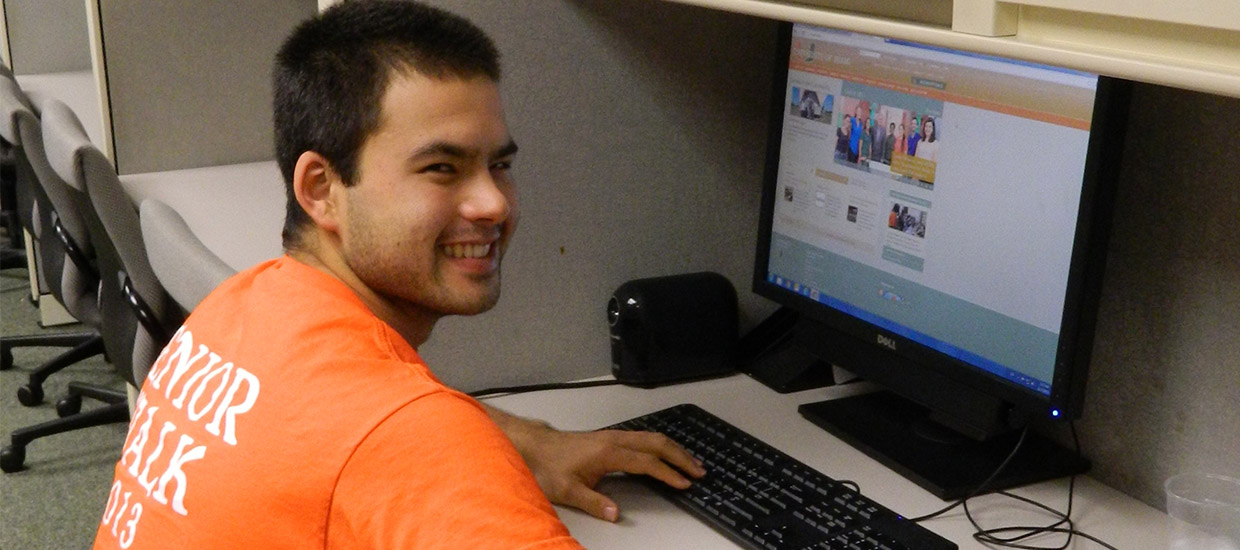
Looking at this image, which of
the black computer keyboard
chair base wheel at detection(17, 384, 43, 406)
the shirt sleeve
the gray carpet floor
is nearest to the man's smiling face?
the shirt sleeve

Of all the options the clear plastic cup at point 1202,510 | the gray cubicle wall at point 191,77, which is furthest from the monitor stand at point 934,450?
the gray cubicle wall at point 191,77

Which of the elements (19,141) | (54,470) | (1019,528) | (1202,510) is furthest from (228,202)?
(1202,510)

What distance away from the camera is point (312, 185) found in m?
0.94

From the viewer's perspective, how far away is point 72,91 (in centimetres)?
306

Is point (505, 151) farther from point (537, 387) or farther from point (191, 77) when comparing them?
point (191, 77)

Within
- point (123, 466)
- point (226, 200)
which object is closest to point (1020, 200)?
point (123, 466)

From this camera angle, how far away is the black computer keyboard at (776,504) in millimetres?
986

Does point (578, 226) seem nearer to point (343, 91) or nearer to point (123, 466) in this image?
point (343, 91)

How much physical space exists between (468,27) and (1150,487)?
73cm

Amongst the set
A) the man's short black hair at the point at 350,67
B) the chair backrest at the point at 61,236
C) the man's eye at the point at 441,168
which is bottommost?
the chair backrest at the point at 61,236

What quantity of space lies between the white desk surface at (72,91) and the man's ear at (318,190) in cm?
190

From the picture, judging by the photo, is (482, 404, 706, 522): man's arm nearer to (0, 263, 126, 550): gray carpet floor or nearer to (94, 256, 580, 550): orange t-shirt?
(94, 256, 580, 550): orange t-shirt

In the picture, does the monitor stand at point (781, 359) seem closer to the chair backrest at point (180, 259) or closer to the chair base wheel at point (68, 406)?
the chair backrest at point (180, 259)

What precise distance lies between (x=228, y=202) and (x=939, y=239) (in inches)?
55.6
